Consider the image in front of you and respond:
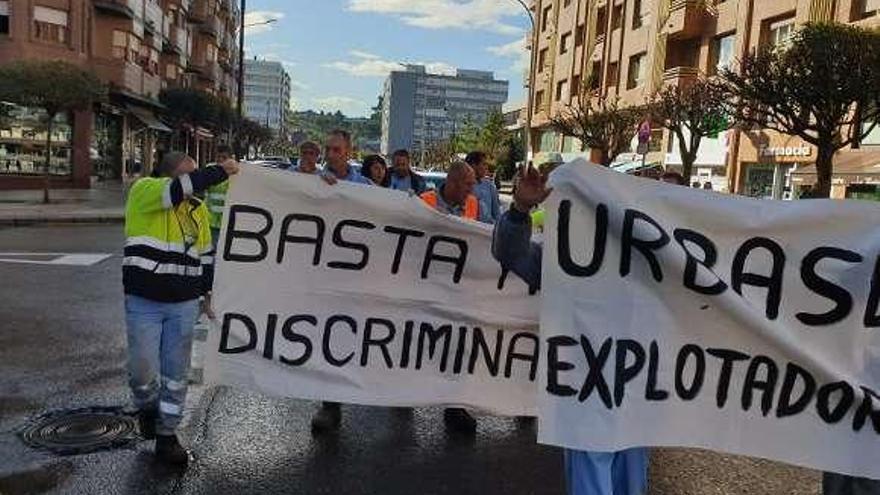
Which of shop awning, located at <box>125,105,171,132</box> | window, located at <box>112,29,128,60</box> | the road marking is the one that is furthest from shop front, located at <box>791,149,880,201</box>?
shop awning, located at <box>125,105,171,132</box>

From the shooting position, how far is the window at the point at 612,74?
47.5 meters

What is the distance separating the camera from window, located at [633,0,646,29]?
4472 cm

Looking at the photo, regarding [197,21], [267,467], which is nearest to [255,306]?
[267,467]

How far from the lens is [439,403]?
173 inches

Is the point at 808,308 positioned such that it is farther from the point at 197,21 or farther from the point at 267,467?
the point at 197,21

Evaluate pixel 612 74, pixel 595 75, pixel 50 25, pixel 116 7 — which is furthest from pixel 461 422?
pixel 595 75

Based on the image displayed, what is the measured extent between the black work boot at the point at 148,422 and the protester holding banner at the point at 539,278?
7.80 feet

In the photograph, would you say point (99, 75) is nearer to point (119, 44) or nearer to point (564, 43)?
point (119, 44)

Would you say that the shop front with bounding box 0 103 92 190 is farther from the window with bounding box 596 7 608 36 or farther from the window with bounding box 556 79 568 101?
the window with bounding box 556 79 568 101

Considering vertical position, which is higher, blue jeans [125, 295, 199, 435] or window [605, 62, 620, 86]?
window [605, 62, 620, 86]

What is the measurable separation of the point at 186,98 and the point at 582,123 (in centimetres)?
2074

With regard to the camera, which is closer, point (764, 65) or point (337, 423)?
point (337, 423)

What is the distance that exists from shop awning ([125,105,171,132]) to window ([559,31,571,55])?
26684 mm

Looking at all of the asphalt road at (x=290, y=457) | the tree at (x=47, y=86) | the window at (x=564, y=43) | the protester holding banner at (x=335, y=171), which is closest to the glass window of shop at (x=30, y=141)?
the tree at (x=47, y=86)
